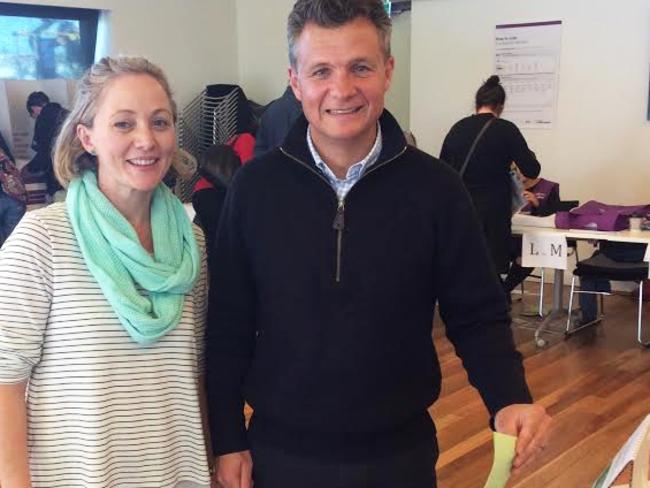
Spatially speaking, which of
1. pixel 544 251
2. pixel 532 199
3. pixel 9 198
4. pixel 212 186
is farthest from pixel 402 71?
pixel 212 186

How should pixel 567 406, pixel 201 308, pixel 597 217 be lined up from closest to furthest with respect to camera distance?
1. pixel 201 308
2. pixel 567 406
3. pixel 597 217

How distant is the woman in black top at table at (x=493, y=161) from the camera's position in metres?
4.42

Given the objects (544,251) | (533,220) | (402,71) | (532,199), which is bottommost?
(544,251)

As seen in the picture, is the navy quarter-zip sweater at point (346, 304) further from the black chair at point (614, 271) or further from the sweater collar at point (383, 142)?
the black chair at point (614, 271)

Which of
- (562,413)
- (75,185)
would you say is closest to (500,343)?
(75,185)

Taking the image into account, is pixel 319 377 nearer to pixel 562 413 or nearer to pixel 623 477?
pixel 623 477

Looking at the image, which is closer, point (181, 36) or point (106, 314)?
point (106, 314)

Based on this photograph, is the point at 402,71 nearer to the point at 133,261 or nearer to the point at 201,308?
the point at 201,308

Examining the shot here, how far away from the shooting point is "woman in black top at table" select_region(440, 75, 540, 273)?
14.5ft

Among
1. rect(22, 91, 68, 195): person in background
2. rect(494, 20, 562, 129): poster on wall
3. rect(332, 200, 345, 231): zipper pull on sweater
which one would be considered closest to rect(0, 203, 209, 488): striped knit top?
rect(332, 200, 345, 231): zipper pull on sweater

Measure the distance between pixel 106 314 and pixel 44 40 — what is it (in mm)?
5505

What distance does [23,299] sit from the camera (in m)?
1.21

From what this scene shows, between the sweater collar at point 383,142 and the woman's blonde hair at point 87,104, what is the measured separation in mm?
237

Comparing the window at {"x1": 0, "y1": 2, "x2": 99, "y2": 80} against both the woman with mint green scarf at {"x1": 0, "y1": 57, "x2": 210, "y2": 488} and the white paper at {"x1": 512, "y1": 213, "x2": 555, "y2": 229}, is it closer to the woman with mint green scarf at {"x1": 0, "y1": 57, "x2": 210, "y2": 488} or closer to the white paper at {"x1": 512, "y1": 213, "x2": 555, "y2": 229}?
the white paper at {"x1": 512, "y1": 213, "x2": 555, "y2": 229}
